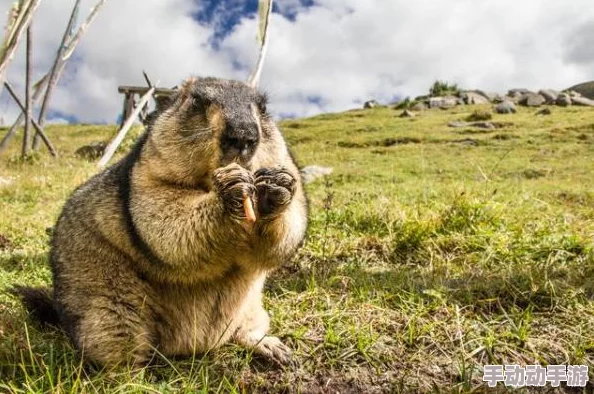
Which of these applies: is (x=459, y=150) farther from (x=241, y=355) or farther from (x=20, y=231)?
(x=241, y=355)

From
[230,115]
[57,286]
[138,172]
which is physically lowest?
[57,286]

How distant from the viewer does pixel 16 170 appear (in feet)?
38.8

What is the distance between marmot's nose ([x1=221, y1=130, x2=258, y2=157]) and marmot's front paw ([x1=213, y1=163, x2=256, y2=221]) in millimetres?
124

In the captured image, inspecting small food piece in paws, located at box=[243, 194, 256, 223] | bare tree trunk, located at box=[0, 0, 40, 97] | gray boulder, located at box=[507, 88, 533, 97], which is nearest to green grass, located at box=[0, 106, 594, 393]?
small food piece in paws, located at box=[243, 194, 256, 223]

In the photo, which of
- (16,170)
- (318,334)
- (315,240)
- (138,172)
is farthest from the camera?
(16,170)

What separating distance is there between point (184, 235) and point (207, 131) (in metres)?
0.55

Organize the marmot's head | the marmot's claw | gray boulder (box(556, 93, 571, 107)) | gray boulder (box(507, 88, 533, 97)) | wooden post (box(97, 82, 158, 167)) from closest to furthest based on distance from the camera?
the marmot's head
the marmot's claw
wooden post (box(97, 82, 158, 167))
gray boulder (box(556, 93, 571, 107))
gray boulder (box(507, 88, 533, 97))

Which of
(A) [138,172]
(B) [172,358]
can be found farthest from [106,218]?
(B) [172,358]

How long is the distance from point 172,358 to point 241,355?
1.31ft

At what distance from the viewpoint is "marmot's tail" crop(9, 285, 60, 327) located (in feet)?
11.7

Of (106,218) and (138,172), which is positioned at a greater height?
(138,172)

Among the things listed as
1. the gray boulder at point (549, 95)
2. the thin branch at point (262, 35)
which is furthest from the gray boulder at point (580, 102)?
the thin branch at point (262, 35)

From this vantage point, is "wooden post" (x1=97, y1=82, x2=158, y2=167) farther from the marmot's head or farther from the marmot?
the marmot's head

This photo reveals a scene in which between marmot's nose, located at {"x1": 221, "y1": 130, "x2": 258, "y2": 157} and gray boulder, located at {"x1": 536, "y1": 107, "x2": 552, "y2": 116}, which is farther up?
marmot's nose, located at {"x1": 221, "y1": 130, "x2": 258, "y2": 157}
